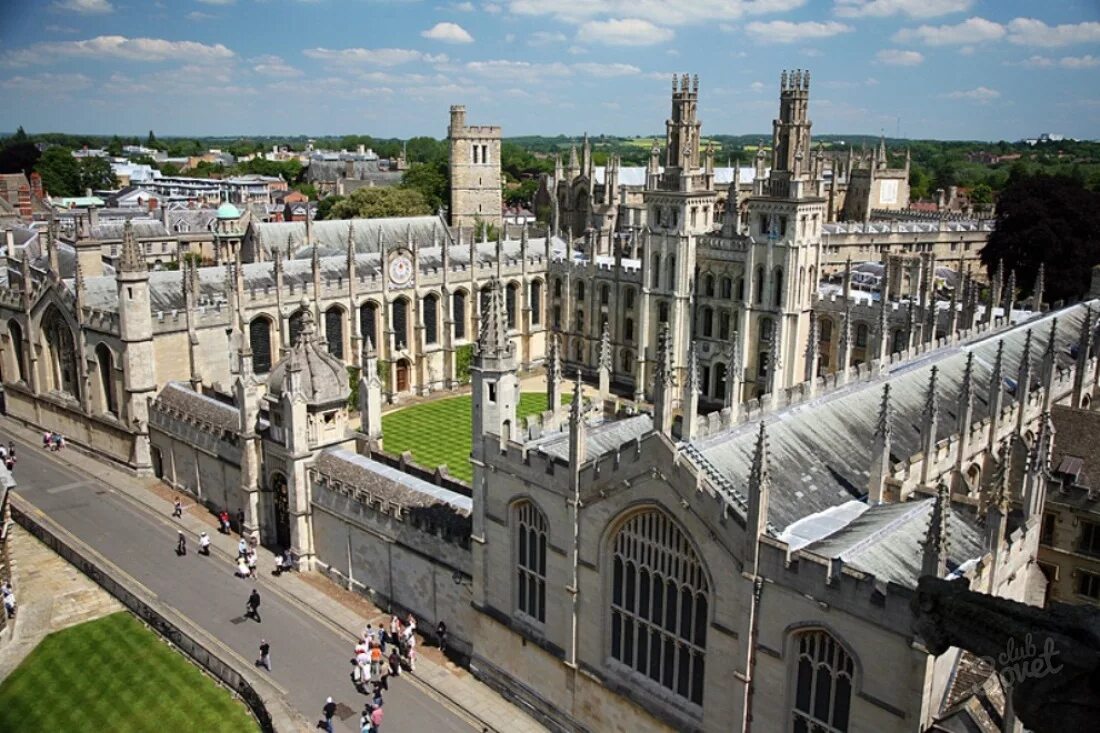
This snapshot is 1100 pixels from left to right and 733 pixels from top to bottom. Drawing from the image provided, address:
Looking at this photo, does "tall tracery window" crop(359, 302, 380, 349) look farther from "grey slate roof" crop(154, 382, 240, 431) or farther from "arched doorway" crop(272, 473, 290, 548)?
"arched doorway" crop(272, 473, 290, 548)

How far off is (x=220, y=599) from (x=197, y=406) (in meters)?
9.42

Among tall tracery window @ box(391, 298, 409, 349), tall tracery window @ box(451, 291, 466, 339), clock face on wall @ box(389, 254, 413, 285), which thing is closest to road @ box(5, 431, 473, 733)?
tall tracery window @ box(391, 298, 409, 349)

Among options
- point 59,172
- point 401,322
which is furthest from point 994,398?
point 59,172

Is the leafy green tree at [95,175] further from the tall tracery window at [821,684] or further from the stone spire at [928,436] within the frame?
the tall tracery window at [821,684]

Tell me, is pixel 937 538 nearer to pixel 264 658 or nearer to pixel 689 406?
pixel 689 406

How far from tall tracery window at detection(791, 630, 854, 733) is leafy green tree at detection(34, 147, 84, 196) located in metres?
114

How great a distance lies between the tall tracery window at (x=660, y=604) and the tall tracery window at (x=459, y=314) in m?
31.6

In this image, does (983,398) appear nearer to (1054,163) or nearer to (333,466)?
(333,466)

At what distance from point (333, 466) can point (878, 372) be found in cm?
1545

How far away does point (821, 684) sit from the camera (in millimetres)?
14172

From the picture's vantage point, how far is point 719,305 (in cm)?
4206

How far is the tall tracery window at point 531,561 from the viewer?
18.9 m

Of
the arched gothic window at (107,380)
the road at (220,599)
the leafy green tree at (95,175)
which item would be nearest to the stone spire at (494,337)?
the road at (220,599)

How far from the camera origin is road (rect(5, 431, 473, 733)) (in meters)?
19.8
